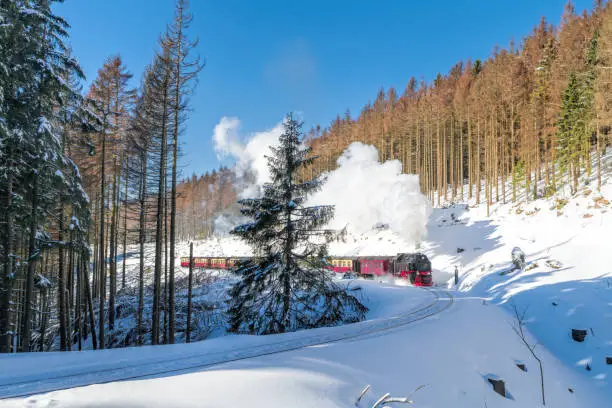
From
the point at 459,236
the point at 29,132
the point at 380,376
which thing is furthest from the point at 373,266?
the point at 29,132

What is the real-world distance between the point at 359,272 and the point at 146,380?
25100 mm

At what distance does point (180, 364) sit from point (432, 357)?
655 cm

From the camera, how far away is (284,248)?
1298cm

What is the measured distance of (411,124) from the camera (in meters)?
43.1

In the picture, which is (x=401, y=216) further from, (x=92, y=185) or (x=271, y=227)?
(x=92, y=185)

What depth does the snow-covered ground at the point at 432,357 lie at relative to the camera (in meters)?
4.92

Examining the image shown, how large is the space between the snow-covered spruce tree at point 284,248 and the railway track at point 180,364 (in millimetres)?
3377

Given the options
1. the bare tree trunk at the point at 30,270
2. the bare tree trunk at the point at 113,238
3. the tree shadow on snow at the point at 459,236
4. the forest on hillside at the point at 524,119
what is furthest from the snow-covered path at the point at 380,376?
the forest on hillside at the point at 524,119

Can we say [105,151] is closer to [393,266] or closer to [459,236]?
[393,266]

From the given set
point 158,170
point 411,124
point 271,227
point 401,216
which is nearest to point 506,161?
point 411,124

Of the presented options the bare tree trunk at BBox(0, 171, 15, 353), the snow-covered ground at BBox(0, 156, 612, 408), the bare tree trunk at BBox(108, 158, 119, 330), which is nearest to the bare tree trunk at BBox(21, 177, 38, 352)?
the bare tree trunk at BBox(0, 171, 15, 353)

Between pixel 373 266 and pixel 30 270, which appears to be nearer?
Answer: pixel 30 270

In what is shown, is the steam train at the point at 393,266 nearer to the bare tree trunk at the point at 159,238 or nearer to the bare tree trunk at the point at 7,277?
the bare tree trunk at the point at 159,238

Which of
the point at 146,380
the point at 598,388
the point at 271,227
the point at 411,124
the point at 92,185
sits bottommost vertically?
the point at 598,388
